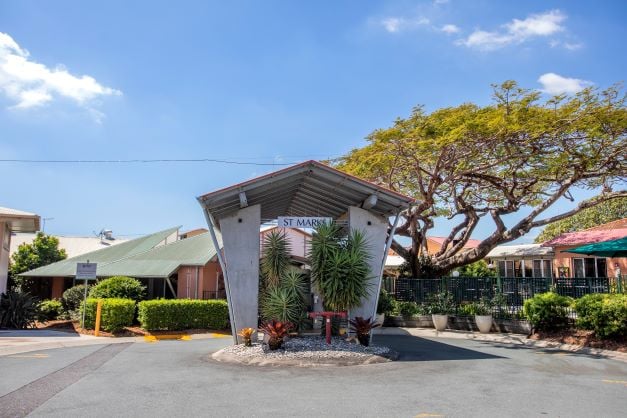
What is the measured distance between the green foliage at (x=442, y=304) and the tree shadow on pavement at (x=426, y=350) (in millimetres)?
2672

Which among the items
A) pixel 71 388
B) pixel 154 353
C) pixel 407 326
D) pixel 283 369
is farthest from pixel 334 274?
pixel 407 326

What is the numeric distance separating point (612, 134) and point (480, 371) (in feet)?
43.1

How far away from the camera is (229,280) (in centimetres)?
1405

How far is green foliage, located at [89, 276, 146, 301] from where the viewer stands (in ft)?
68.7

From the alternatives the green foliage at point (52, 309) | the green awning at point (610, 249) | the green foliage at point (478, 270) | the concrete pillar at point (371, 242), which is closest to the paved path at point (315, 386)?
the concrete pillar at point (371, 242)

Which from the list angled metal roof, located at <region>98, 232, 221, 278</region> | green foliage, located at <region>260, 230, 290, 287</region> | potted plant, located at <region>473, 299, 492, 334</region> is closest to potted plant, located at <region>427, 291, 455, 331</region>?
potted plant, located at <region>473, 299, 492, 334</region>

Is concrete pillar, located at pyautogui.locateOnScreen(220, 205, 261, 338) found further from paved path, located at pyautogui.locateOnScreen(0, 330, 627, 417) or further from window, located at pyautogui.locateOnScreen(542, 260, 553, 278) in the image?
window, located at pyautogui.locateOnScreen(542, 260, 553, 278)

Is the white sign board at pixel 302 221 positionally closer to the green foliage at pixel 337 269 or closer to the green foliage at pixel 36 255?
the green foliage at pixel 337 269

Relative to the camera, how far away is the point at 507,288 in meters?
18.8

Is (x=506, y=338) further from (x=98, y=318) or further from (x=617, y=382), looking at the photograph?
(x=98, y=318)

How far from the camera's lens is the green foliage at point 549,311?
15.6 meters

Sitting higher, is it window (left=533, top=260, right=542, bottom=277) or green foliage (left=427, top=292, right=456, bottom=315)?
window (left=533, top=260, right=542, bottom=277)

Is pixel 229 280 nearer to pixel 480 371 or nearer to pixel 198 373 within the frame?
pixel 198 373

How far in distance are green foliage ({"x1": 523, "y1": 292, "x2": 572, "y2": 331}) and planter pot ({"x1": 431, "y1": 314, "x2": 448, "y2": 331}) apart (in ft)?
11.7
